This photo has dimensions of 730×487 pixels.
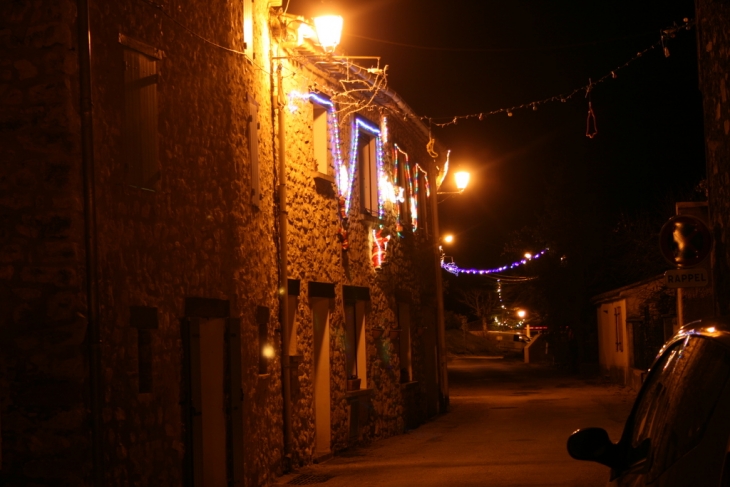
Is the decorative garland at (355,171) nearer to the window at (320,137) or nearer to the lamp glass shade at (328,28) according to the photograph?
the window at (320,137)

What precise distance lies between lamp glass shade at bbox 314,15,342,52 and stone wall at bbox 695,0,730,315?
4778mm

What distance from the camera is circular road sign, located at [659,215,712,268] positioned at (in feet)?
33.0

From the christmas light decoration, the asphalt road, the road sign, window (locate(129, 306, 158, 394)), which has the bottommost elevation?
the asphalt road

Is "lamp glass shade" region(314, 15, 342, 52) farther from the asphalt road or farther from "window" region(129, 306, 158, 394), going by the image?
the asphalt road

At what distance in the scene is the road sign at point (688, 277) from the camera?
1027 cm

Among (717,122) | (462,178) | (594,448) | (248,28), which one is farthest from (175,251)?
(462,178)

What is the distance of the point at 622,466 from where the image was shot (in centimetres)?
437

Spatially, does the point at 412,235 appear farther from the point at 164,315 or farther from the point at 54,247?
the point at 54,247

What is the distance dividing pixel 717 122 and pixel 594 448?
21.5 feet

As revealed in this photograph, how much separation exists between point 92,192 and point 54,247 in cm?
57

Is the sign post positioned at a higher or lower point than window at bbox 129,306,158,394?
higher

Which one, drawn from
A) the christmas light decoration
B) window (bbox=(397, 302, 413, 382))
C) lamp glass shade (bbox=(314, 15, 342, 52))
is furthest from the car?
window (bbox=(397, 302, 413, 382))

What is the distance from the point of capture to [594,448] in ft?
14.5

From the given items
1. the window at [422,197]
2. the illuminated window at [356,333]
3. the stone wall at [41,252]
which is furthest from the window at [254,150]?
the window at [422,197]
